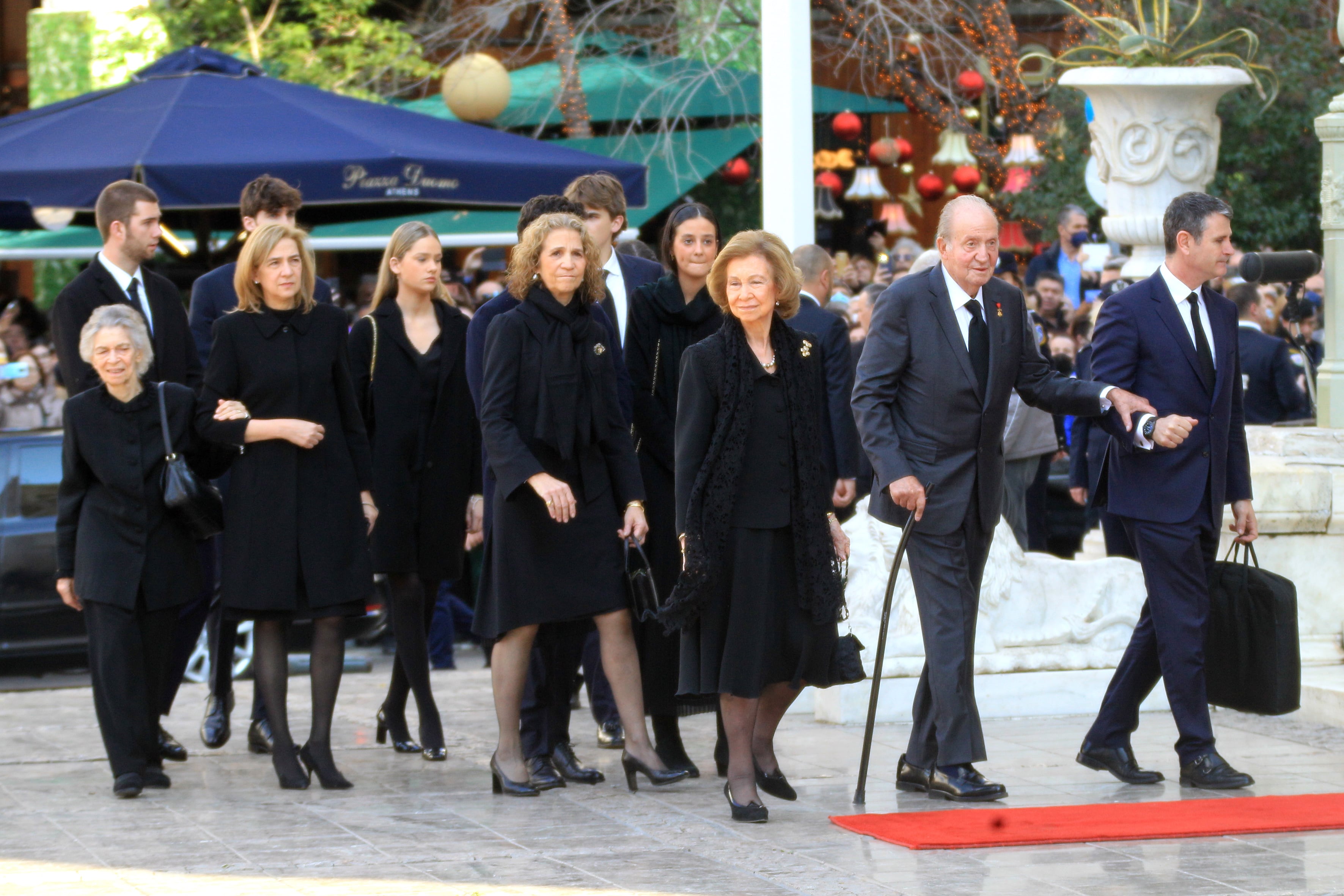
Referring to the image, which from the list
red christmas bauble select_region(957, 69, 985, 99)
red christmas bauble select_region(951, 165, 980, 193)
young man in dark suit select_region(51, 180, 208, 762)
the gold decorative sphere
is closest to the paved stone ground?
young man in dark suit select_region(51, 180, 208, 762)

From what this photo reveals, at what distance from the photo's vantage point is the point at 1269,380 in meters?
11.0

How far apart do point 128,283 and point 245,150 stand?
150 inches

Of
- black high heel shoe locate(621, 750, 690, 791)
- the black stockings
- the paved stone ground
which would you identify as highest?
the black stockings

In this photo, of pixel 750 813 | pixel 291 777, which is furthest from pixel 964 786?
pixel 291 777

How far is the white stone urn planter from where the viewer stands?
38.8 feet

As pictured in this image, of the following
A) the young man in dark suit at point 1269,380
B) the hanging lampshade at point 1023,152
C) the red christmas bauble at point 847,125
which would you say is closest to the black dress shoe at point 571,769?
the young man in dark suit at point 1269,380

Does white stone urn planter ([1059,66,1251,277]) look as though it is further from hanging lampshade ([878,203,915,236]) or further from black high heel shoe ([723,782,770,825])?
hanging lampshade ([878,203,915,236])

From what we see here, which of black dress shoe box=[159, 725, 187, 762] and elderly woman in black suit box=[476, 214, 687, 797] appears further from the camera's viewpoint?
black dress shoe box=[159, 725, 187, 762]

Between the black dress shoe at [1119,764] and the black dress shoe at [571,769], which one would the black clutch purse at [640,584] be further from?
the black dress shoe at [1119,764]

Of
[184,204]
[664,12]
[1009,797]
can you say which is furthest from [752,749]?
[664,12]

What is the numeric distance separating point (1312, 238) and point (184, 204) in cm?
1157

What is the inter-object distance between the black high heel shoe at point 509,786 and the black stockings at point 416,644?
2.34 ft

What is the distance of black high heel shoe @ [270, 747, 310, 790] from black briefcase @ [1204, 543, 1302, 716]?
3.19m

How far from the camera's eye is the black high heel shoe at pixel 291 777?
693 cm
